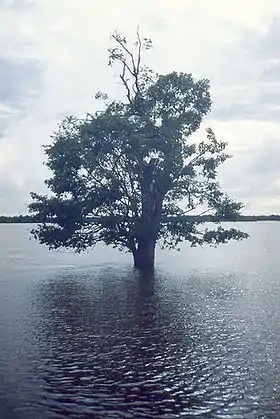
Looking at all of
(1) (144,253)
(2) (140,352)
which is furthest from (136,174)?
(2) (140,352)

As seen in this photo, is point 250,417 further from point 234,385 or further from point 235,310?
point 235,310

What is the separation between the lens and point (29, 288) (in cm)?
3844

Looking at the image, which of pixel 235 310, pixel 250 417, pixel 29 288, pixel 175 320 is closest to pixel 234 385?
pixel 250 417

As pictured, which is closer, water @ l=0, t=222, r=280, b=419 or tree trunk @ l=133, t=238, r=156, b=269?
water @ l=0, t=222, r=280, b=419

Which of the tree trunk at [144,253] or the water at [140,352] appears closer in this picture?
the water at [140,352]

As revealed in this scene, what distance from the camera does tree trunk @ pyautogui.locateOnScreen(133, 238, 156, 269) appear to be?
48397 mm

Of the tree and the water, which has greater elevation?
Result: the tree

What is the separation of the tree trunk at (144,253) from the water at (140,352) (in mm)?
10867

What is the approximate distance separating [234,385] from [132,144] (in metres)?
30.2

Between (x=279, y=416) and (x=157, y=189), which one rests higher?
(x=157, y=189)

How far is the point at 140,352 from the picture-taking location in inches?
757

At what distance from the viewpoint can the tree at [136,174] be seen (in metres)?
44.9

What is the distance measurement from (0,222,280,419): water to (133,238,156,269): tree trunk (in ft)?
35.7

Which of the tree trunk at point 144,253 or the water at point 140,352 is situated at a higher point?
the tree trunk at point 144,253
